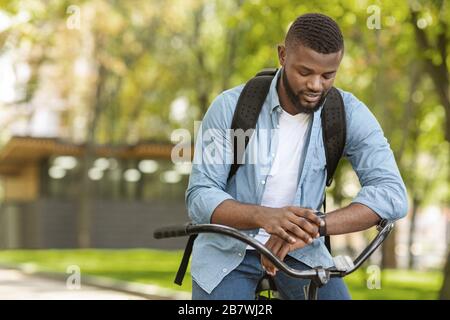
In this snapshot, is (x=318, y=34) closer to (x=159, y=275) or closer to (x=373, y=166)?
(x=373, y=166)

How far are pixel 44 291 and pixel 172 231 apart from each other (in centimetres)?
1685

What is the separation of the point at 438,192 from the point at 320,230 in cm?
5277

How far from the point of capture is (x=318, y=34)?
8.88 feet

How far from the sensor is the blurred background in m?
27.0

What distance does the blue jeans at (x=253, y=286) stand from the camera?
2.91 meters

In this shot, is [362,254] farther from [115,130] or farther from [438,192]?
[438,192]

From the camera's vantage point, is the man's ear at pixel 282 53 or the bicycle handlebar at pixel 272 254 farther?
the man's ear at pixel 282 53

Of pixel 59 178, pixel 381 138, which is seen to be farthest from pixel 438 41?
pixel 59 178

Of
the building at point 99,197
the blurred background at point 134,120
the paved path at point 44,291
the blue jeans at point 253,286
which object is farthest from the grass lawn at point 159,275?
the blue jeans at point 253,286

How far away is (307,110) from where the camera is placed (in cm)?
283

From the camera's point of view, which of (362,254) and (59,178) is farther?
(59,178)

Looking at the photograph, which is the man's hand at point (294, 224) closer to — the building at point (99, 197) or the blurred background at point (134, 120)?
the blurred background at point (134, 120)

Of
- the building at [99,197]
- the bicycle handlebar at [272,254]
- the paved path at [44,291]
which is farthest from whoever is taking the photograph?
the building at [99,197]

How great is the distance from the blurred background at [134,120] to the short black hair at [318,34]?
56.9ft
